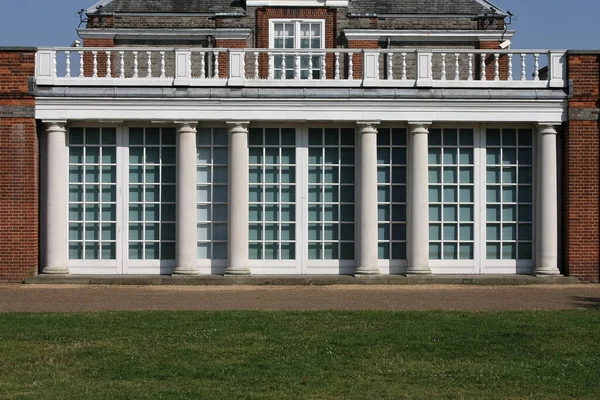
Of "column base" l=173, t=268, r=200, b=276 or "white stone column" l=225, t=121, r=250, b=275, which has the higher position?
"white stone column" l=225, t=121, r=250, b=275

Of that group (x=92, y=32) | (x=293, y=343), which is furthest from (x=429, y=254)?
(x=92, y=32)

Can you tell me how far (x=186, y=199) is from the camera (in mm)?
27219

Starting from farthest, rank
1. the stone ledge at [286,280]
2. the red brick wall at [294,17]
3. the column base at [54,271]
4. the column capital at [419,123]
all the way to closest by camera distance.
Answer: the red brick wall at [294,17] < the column capital at [419,123] < the column base at [54,271] < the stone ledge at [286,280]

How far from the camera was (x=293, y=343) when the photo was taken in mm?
16156

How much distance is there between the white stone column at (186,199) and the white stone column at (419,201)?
17.5 feet

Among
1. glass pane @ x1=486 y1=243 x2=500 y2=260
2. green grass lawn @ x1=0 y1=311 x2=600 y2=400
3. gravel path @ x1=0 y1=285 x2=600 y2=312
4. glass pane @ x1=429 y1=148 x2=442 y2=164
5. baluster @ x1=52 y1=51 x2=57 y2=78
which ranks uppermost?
baluster @ x1=52 y1=51 x2=57 y2=78

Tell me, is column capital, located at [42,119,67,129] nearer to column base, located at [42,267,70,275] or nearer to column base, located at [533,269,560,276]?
column base, located at [42,267,70,275]

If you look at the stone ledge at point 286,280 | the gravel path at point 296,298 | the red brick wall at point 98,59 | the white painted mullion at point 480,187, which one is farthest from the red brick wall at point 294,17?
the gravel path at point 296,298

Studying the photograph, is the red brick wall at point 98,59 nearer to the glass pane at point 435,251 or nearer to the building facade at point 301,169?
the building facade at point 301,169

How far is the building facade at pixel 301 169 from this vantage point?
27.2m

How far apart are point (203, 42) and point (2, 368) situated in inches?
1120

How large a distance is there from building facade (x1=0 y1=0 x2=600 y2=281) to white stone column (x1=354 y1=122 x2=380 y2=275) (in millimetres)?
35

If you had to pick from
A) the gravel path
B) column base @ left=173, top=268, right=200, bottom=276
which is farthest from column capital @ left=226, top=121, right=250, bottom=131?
the gravel path

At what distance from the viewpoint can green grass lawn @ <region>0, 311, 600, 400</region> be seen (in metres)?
13.0
